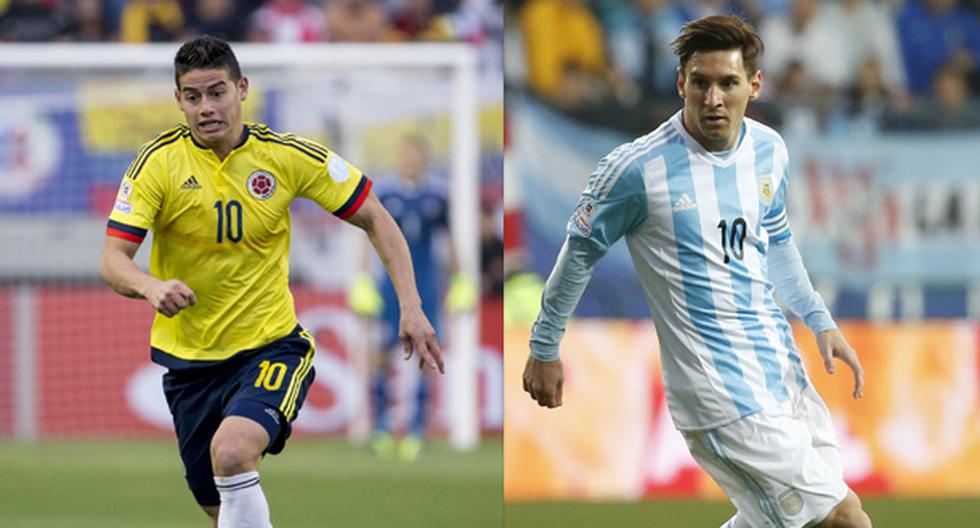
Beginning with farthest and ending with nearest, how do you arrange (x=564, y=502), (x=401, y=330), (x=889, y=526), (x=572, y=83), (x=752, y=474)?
1. (x=572, y=83)
2. (x=564, y=502)
3. (x=889, y=526)
4. (x=401, y=330)
5. (x=752, y=474)

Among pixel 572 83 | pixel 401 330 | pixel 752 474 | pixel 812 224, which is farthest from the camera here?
pixel 572 83

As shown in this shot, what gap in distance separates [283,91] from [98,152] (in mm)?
1803

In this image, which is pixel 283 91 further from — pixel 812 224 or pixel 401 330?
pixel 401 330

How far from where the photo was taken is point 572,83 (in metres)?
16.2

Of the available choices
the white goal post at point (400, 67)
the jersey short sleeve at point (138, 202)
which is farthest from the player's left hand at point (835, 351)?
the white goal post at point (400, 67)

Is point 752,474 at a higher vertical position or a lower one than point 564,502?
higher

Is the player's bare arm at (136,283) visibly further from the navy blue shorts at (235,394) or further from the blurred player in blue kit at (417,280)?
the blurred player in blue kit at (417,280)

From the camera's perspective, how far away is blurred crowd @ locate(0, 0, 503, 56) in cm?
1709

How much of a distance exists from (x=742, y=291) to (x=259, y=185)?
200cm

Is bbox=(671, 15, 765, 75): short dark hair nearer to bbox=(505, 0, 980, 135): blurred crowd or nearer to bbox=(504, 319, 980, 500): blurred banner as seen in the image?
bbox=(504, 319, 980, 500): blurred banner

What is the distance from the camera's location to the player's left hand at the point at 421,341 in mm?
6113

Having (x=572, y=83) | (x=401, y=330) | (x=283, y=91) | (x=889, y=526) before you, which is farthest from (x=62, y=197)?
(x=401, y=330)

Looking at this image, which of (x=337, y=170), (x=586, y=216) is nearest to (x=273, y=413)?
(x=337, y=170)

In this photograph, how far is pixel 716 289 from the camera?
5.62m
